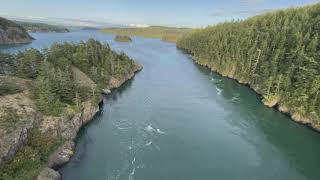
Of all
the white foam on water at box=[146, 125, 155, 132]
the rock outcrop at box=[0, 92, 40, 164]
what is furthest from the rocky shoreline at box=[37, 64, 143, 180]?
the white foam on water at box=[146, 125, 155, 132]

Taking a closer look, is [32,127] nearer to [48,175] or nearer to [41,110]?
[41,110]

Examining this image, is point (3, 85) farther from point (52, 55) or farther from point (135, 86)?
point (135, 86)

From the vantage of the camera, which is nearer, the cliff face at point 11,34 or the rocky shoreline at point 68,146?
the rocky shoreline at point 68,146

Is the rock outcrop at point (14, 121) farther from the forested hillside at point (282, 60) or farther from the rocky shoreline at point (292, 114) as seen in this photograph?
the forested hillside at point (282, 60)

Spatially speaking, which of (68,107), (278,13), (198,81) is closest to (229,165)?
(68,107)

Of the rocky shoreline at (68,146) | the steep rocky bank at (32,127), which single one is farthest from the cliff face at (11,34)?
the rocky shoreline at (68,146)

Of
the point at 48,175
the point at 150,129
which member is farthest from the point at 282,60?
the point at 48,175

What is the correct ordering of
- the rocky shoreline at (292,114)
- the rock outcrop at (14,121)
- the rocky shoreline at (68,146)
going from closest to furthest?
the rock outcrop at (14,121) → the rocky shoreline at (68,146) → the rocky shoreline at (292,114)
